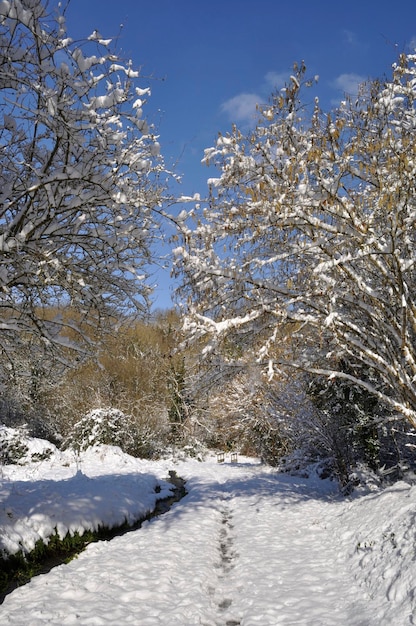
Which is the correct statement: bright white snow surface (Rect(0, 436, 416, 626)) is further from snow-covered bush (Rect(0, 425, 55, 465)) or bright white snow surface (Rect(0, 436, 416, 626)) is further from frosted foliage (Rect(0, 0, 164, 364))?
snow-covered bush (Rect(0, 425, 55, 465))

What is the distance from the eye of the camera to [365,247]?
6.64 m

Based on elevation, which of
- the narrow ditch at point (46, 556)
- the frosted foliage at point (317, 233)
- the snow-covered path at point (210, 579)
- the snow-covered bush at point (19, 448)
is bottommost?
the snow-covered path at point (210, 579)

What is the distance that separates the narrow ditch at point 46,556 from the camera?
6054mm

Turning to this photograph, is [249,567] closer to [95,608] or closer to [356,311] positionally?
[95,608]

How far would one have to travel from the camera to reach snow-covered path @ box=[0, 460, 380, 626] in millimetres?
4945

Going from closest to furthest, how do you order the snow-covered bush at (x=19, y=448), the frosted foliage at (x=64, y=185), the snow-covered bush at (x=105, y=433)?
the frosted foliage at (x=64, y=185), the snow-covered bush at (x=19, y=448), the snow-covered bush at (x=105, y=433)

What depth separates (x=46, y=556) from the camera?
704cm

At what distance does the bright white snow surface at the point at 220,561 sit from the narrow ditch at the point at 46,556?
0.58ft

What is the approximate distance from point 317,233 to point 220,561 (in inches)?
224

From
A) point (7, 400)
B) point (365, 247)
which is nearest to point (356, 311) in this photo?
point (365, 247)

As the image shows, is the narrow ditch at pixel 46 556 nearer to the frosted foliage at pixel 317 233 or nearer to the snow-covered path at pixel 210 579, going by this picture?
the snow-covered path at pixel 210 579

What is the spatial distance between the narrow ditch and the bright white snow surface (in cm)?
18

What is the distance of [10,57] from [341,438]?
438 inches

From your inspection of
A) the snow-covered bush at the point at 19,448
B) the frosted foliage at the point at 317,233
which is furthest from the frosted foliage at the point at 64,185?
the snow-covered bush at the point at 19,448
